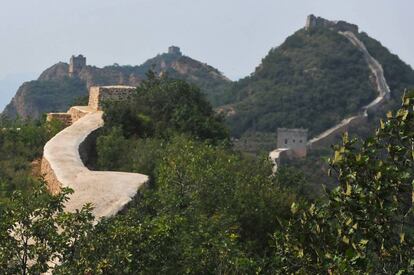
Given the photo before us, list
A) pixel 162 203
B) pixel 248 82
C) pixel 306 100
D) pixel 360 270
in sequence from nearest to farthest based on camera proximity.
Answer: pixel 360 270 → pixel 162 203 → pixel 306 100 → pixel 248 82

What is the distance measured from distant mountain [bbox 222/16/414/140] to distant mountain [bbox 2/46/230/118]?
8333 millimetres

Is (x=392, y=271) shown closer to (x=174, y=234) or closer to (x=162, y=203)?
(x=174, y=234)

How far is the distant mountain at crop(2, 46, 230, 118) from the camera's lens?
92125 mm

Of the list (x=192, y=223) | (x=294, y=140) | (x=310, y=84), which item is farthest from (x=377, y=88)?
(x=192, y=223)

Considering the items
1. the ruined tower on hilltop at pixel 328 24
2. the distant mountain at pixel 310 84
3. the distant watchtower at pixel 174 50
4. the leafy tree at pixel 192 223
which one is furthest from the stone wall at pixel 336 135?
the distant watchtower at pixel 174 50

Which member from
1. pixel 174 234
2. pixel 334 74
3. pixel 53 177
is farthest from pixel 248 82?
pixel 174 234

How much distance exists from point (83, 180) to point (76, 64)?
97.3 meters

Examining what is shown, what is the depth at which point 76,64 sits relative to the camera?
10688 centimetres

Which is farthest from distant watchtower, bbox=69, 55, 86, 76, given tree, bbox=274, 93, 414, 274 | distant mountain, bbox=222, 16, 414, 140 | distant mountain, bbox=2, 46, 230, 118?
tree, bbox=274, 93, 414, 274

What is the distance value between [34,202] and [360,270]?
348 cm

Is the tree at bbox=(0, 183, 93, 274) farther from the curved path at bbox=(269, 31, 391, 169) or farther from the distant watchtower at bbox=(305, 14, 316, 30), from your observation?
the distant watchtower at bbox=(305, 14, 316, 30)

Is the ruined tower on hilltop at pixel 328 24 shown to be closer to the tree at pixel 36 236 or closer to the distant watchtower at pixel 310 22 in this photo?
the distant watchtower at pixel 310 22

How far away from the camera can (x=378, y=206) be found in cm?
523

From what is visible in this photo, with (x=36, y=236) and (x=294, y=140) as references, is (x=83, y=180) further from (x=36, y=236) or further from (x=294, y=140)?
(x=294, y=140)
